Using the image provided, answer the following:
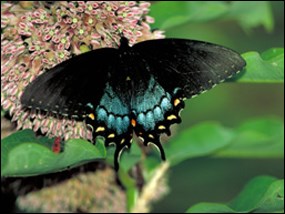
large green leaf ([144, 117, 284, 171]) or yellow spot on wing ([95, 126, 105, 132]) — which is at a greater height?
yellow spot on wing ([95, 126, 105, 132])

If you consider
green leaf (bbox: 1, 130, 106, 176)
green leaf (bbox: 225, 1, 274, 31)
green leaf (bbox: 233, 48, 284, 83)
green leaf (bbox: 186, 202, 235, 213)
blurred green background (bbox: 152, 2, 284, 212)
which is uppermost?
green leaf (bbox: 233, 48, 284, 83)

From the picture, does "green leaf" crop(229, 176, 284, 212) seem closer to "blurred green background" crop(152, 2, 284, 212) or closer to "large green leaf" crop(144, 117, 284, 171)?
"large green leaf" crop(144, 117, 284, 171)

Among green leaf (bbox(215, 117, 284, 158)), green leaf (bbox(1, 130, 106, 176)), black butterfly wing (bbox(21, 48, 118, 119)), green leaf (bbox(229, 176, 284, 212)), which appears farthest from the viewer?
green leaf (bbox(215, 117, 284, 158))

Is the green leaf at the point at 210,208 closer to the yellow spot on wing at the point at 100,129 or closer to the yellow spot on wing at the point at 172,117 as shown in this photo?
the yellow spot on wing at the point at 172,117

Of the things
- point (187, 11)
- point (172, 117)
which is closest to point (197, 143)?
point (187, 11)

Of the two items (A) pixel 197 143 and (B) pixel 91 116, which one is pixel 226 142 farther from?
(B) pixel 91 116

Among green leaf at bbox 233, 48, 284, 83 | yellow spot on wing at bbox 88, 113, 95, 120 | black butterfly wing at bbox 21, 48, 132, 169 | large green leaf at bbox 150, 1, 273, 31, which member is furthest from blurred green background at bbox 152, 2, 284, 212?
yellow spot on wing at bbox 88, 113, 95, 120

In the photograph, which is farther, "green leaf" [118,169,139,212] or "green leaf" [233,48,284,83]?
"green leaf" [118,169,139,212]
